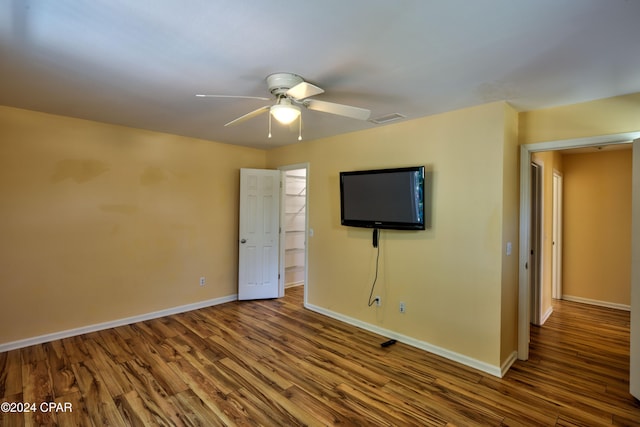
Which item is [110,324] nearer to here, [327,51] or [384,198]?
[384,198]

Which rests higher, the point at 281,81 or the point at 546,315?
the point at 281,81

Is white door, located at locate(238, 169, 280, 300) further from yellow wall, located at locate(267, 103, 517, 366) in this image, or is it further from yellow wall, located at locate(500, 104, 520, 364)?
yellow wall, located at locate(500, 104, 520, 364)

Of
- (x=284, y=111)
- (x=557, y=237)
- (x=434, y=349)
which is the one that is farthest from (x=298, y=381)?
(x=557, y=237)

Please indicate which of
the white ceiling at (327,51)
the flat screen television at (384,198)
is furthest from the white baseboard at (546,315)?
the white ceiling at (327,51)

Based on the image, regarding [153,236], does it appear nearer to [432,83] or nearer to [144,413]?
[144,413]

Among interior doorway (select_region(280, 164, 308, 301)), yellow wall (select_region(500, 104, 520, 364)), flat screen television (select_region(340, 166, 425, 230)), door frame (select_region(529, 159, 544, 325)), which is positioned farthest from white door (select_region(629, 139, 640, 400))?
interior doorway (select_region(280, 164, 308, 301))

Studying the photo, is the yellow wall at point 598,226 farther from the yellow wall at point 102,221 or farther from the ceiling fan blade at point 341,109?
the yellow wall at point 102,221

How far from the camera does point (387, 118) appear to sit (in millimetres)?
3252

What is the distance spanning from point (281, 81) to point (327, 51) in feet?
1.47

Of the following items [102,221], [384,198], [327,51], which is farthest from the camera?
[102,221]

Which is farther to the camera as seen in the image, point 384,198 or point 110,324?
point 110,324

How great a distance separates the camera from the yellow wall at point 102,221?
3143 mm

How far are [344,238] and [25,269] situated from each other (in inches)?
137

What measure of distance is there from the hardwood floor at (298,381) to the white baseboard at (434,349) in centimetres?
7
